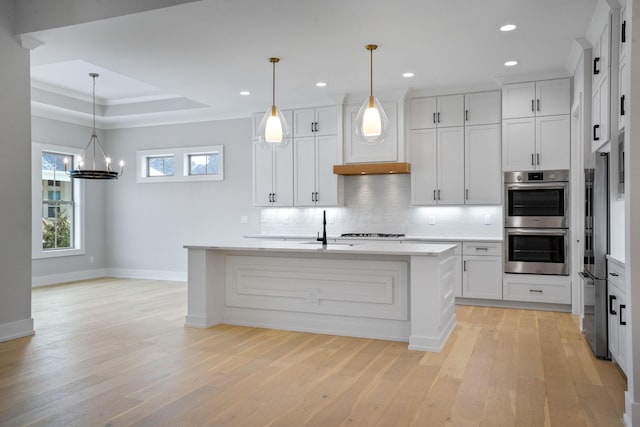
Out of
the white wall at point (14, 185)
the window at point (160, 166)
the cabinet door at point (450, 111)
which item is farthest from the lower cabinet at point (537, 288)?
the window at point (160, 166)

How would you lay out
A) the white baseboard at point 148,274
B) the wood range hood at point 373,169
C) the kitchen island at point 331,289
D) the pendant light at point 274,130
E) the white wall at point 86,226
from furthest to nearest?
1. the white baseboard at point 148,274
2. the white wall at point 86,226
3. the wood range hood at point 373,169
4. the pendant light at point 274,130
5. the kitchen island at point 331,289

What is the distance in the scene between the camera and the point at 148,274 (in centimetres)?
826

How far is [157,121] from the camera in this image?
8.18 metres

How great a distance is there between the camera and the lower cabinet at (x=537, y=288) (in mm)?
5465

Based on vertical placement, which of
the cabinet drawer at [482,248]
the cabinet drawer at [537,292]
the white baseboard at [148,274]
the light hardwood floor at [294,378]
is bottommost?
the light hardwood floor at [294,378]

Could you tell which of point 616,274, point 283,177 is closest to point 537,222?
point 616,274

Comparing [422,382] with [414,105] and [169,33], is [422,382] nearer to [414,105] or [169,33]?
[169,33]

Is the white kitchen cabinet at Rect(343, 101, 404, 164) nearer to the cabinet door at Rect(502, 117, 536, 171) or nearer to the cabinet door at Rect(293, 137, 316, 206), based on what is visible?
the cabinet door at Rect(293, 137, 316, 206)

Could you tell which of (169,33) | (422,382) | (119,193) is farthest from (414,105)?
(119,193)

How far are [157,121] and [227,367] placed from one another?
5.77 m

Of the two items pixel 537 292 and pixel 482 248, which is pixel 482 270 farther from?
pixel 537 292

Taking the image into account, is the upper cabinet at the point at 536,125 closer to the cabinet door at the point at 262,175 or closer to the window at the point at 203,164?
the cabinet door at the point at 262,175

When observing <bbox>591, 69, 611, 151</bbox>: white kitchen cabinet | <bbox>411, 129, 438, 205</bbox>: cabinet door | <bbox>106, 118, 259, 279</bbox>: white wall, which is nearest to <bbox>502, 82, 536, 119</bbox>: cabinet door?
<bbox>411, 129, 438, 205</bbox>: cabinet door

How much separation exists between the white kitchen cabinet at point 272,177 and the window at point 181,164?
870 mm
